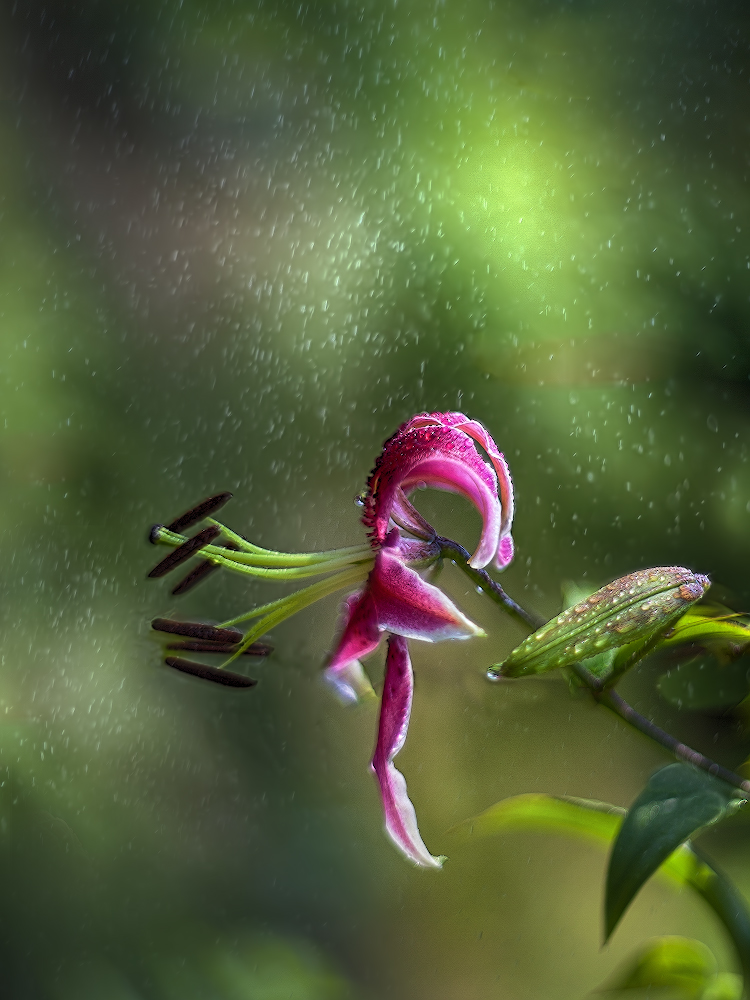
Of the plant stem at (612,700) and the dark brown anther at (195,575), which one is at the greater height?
the plant stem at (612,700)

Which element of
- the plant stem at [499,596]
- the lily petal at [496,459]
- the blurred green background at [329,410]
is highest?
the lily petal at [496,459]

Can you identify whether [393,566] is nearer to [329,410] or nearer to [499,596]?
[499,596]

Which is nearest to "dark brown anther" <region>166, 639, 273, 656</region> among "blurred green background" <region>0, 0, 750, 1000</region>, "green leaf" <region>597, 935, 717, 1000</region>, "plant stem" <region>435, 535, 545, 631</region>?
"plant stem" <region>435, 535, 545, 631</region>

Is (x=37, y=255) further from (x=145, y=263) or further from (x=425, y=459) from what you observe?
(x=425, y=459)

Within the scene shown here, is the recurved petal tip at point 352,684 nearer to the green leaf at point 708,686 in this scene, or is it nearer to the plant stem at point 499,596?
the plant stem at point 499,596

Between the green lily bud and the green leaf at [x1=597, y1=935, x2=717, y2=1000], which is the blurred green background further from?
the green lily bud

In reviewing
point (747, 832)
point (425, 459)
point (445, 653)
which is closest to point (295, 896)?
point (445, 653)

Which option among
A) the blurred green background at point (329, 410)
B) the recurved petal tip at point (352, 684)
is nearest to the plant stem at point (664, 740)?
the recurved petal tip at point (352, 684)
